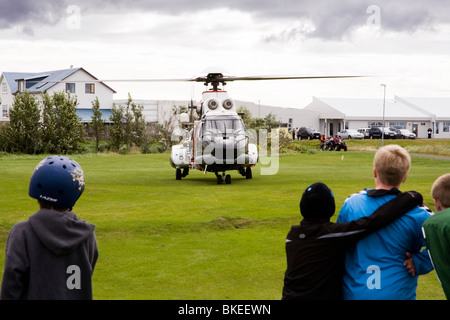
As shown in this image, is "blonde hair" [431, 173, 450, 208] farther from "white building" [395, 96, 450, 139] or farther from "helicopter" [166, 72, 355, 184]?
"white building" [395, 96, 450, 139]

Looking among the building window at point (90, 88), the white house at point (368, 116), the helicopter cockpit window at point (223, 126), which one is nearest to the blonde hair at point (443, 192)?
the helicopter cockpit window at point (223, 126)

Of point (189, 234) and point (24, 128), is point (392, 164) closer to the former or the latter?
point (189, 234)

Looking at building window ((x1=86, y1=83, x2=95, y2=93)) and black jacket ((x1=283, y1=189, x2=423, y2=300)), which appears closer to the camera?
black jacket ((x1=283, y1=189, x2=423, y2=300))

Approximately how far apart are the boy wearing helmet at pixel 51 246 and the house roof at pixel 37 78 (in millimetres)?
62636

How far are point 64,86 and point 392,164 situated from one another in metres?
65.5

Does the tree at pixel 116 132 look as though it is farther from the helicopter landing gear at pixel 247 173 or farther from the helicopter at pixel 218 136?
the helicopter at pixel 218 136

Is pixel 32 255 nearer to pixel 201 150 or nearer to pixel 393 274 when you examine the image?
pixel 393 274

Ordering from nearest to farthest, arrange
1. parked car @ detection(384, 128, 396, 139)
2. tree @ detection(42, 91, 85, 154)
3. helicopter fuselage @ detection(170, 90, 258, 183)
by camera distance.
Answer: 1. helicopter fuselage @ detection(170, 90, 258, 183)
2. tree @ detection(42, 91, 85, 154)
3. parked car @ detection(384, 128, 396, 139)

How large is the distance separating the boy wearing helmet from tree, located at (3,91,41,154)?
47.1 m

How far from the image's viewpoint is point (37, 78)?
69.6m

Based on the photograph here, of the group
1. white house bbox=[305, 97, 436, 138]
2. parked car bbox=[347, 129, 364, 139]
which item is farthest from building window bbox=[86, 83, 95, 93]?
white house bbox=[305, 97, 436, 138]

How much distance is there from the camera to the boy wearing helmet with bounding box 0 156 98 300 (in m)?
3.56

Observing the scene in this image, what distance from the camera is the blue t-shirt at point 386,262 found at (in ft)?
13.4

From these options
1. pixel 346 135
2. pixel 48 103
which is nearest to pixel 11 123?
pixel 48 103
